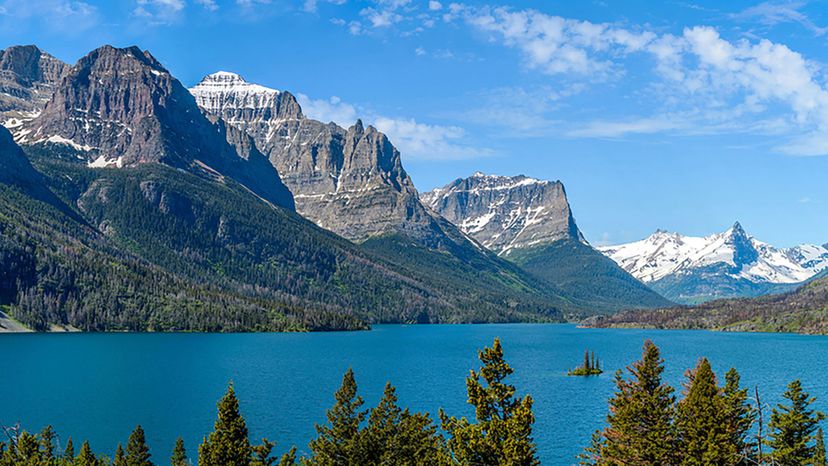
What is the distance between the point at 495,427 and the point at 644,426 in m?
24.9

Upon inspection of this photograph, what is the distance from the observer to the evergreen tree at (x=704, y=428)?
55875 millimetres

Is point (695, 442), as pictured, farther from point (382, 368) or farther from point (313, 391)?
point (382, 368)

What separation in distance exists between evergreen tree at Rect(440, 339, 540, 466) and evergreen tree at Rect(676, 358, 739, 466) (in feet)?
64.2

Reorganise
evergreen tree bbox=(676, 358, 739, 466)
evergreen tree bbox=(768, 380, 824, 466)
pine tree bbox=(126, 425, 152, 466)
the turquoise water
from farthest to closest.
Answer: the turquoise water, pine tree bbox=(126, 425, 152, 466), evergreen tree bbox=(768, 380, 824, 466), evergreen tree bbox=(676, 358, 739, 466)

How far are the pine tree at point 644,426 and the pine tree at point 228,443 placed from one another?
83.7 feet

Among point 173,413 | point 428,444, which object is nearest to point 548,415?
point 173,413

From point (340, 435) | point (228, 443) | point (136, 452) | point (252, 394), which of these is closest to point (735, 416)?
point (340, 435)

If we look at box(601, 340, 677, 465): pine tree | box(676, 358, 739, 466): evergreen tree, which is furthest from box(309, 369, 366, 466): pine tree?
box(676, 358, 739, 466): evergreen tree

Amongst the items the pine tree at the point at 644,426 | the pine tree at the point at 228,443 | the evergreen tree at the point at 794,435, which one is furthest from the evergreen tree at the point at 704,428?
the pine tree at the point at 228,443

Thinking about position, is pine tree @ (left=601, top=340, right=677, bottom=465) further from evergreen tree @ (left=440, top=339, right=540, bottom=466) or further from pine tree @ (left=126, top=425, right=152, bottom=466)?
pine tree @ (left=126, top=425, right=152, bottom=466)

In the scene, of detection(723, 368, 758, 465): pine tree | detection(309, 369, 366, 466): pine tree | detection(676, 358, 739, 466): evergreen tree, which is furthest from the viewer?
detection(723, 368, 758, 465): pine tree

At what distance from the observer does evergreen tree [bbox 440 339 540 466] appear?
137ft

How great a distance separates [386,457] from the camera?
58.7m

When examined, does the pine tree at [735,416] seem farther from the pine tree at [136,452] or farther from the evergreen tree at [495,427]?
the pine tree at [136,452]
